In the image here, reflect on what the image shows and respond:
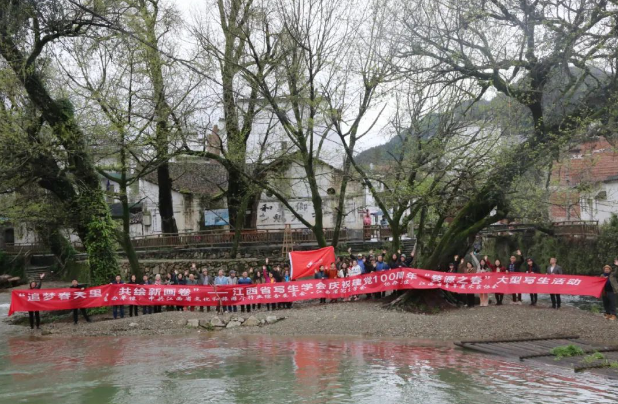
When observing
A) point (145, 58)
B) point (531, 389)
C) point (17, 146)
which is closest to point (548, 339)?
point (531, 389)

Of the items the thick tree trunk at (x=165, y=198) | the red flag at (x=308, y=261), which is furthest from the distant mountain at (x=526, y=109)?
the thick tree trunk at (x=165, y=198)

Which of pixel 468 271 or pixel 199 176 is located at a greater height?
pixel 199 176

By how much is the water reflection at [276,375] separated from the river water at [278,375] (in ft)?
0.07

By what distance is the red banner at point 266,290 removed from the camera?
63.3 ft

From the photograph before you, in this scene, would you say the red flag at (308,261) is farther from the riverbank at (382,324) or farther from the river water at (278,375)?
the river water at (278,375)

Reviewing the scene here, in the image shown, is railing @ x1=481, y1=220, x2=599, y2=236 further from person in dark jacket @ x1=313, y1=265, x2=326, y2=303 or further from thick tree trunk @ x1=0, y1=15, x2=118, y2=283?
thick tree trunk @ x1=0, y1=15, x2=118, y2=283

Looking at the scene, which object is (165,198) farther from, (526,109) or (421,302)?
(526,109)

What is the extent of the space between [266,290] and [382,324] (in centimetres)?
514

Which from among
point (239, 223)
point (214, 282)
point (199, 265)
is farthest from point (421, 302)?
point (199, 265)

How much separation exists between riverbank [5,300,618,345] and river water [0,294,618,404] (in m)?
1.11

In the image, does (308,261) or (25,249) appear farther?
(25,249)

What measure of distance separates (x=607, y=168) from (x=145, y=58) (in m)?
31.9

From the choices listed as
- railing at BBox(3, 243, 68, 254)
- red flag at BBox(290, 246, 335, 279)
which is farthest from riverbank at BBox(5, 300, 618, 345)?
railing at BBox(3, 243, 68, 254)

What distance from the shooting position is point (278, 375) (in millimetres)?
12750
